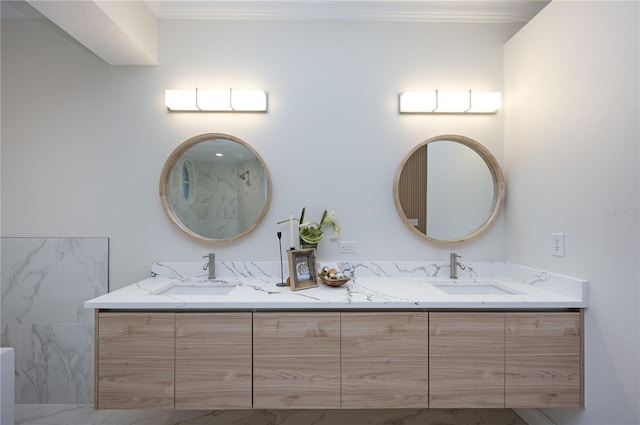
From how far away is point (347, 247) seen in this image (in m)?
2.11

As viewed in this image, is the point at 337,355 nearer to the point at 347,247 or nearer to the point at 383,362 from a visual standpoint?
the point at 383,362

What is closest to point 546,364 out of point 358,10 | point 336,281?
point 336,281

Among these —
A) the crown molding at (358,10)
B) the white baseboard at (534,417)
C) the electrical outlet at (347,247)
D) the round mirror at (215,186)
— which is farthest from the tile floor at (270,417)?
the crown molding at (358,10)

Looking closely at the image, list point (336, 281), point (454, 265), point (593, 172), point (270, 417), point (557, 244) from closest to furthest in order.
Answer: point (593, 172), point (557, 244), point (336, 281), point (270, 417), point (454, 265)

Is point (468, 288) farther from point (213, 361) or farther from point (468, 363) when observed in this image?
point (213, 361)

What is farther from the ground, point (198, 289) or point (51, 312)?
A: point (198, 289)

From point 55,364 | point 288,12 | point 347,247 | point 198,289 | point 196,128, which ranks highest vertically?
point 288,12

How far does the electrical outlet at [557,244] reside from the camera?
1647mm

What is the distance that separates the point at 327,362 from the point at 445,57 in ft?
6.47

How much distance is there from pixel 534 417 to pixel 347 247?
141 cm

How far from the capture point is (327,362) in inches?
Answer: 60.2

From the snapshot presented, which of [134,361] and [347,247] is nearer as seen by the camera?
[134,361]

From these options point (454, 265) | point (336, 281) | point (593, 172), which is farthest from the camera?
point (454, 265)

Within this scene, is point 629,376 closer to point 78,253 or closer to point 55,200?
point 78,253
